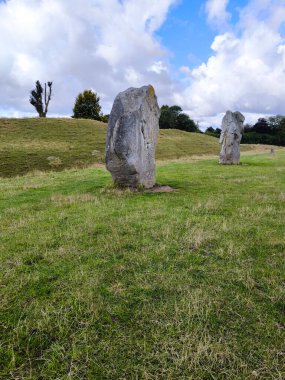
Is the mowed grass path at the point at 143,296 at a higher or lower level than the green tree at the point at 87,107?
lower

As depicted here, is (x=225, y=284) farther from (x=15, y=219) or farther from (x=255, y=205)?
(x=15, y=219)

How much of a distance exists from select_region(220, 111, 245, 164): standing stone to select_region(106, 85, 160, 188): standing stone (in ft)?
48.5

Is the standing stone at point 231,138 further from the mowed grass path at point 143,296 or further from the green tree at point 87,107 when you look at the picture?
the green tree at point 87,107

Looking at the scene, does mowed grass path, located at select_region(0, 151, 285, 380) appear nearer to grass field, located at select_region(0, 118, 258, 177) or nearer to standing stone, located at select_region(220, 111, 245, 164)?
standing stone, located at select_region(220, 111, 245, 164)

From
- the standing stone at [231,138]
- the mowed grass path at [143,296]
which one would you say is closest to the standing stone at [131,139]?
the mowed grass path at [143,296]

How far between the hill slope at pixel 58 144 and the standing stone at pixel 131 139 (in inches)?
658

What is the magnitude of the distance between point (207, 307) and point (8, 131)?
50.0 m

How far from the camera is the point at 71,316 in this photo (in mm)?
4375

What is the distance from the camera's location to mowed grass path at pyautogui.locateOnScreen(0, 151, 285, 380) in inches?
140

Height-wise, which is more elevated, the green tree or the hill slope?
the green tree

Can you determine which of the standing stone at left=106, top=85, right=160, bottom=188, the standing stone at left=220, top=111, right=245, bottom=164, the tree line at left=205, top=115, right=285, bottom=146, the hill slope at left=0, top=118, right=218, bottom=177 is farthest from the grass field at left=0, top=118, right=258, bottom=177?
the tree line at left=205, top=115, right=285, bottom=146

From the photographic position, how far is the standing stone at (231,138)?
27.4 metres

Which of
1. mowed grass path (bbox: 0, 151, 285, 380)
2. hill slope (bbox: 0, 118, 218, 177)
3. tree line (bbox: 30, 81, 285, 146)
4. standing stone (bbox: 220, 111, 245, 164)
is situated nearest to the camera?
mowed grass path (bbox: 0, 151, 285, 380)

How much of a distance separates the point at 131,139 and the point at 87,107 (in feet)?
237
